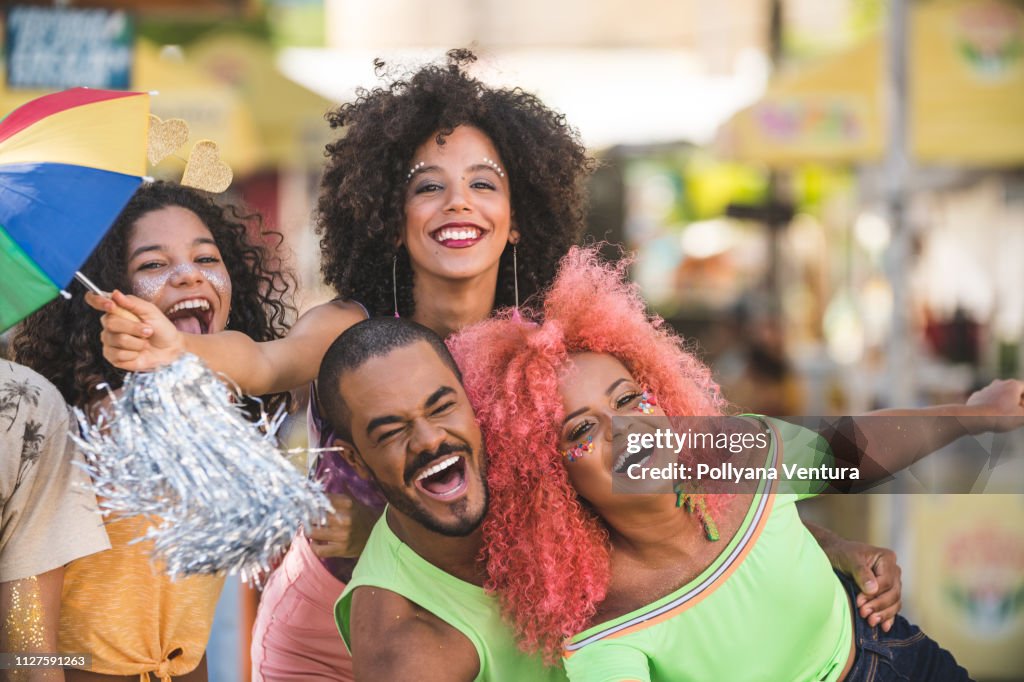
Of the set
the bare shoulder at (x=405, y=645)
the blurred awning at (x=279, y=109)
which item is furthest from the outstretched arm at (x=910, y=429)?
the blurred awning at (x=279, y=109)

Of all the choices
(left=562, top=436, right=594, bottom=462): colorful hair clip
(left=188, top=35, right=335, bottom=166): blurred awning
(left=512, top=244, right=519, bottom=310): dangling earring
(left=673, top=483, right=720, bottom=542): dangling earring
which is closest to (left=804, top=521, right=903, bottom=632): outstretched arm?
(left=673, top=483, right=720, bottom=542): dangling earring

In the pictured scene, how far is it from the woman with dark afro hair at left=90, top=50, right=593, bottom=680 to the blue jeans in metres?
1.12

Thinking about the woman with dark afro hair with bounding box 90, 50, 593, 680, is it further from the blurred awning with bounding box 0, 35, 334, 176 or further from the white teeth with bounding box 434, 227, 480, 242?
the blurred awning with bounding box 0, 35, 334, 176

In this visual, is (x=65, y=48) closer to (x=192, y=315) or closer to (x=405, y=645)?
(x=192, y=315)

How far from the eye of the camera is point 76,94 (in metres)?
2.42

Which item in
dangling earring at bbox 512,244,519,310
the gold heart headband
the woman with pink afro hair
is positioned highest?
the gold heart headband

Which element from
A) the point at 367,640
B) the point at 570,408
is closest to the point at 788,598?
the point at 570,408

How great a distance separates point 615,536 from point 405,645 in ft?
1.57

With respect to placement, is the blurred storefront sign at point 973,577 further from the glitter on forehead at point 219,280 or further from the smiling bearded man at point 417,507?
the glitter on forehead at point 219,280

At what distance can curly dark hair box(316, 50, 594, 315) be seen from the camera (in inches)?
116

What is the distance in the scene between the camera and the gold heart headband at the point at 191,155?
97.6 inches

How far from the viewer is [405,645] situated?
2258mm

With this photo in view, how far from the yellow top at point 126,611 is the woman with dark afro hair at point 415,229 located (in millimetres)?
354

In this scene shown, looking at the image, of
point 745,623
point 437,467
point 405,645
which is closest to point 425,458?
point 437,467
